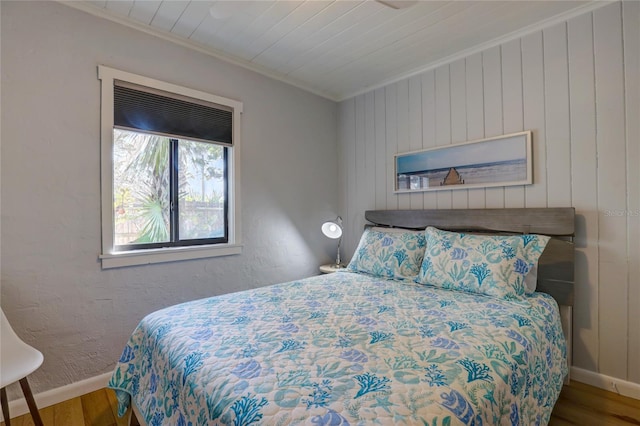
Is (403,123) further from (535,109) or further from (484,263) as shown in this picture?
(484,263)

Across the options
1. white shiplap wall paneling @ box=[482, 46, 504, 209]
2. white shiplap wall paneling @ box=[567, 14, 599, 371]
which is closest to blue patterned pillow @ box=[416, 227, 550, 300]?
white shiplap wall paneling @ box=[567, 14, 599, 371]

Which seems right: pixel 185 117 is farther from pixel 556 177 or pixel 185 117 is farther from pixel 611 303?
pixel 611 303

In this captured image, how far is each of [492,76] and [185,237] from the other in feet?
8.94

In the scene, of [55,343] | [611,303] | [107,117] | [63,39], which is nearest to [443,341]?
[611,303]

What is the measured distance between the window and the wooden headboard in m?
1.89

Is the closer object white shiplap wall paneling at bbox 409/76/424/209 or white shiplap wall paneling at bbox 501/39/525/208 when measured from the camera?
white shiplap wall paneling at bbox 501/39/525/208

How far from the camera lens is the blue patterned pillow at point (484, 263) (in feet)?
6.08

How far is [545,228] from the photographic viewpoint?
2105mm

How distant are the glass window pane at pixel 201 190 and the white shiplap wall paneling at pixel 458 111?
199cm

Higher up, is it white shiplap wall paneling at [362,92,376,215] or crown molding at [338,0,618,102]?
crown molding at [338,0,618,102]

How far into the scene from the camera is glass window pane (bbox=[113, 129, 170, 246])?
220 centimetres

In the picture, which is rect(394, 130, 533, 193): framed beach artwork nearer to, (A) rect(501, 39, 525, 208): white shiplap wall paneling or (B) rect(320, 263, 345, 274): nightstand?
(A) rect(501, 39, 525, 208): white shiplap wall paneling

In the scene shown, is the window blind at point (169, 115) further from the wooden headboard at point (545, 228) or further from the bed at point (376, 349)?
the wooden headboard at point (545, 228)

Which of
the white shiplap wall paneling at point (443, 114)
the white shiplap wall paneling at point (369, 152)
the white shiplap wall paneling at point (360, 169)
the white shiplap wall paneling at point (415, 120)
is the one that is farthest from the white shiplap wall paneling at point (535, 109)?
the white shiplap wall paneling at point (360, 169)
